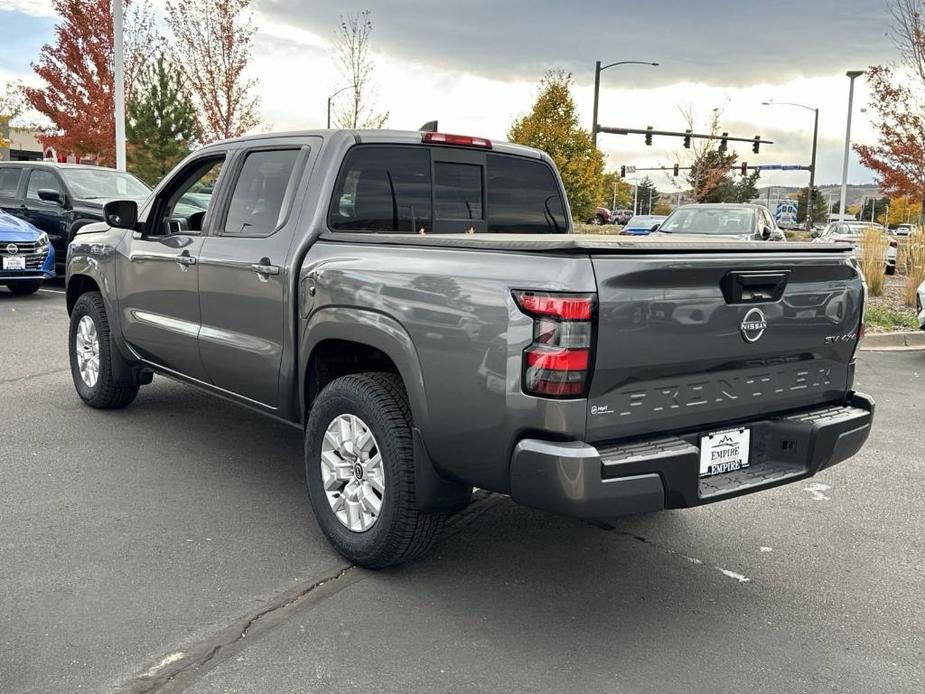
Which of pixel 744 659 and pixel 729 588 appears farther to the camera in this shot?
pixel 729 588

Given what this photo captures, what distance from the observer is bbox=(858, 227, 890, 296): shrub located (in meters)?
14.1

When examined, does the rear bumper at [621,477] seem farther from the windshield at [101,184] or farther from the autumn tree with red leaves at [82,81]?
the autumn tree with red leaves at [82,81]

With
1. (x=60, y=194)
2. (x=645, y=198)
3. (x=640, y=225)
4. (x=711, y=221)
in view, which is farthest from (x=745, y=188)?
(x=60, y=194)

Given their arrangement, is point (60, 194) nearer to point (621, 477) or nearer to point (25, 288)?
point (25, 288)

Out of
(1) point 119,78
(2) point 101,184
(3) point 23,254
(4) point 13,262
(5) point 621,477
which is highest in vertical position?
(1) point 119,78

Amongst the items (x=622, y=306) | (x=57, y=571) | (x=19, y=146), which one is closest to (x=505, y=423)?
(x=622, y=306)

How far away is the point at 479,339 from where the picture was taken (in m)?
3.22

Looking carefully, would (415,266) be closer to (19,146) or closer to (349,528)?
(349,528)

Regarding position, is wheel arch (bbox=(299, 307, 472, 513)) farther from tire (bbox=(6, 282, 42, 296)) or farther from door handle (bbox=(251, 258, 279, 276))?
tire (bbox=(6, 282, 42, 296))

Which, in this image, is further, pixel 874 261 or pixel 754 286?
pixel 874 261

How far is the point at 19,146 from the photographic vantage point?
67688mm

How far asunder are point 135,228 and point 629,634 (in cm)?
386

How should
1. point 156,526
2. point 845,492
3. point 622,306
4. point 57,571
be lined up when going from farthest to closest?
point 845,492, point 156,526, point 57,571, point 622,306

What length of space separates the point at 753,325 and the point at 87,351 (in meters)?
4.86
